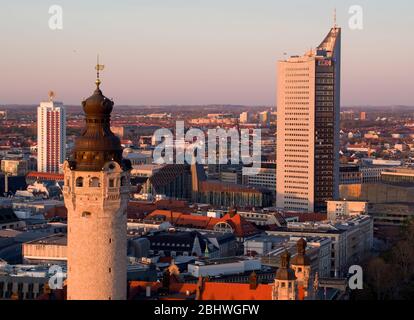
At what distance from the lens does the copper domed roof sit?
36781mm

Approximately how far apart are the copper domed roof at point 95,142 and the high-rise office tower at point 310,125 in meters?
96.6

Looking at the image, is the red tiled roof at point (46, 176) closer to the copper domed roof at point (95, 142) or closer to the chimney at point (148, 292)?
the chimney at point (148, 292)

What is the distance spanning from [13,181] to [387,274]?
82.6m

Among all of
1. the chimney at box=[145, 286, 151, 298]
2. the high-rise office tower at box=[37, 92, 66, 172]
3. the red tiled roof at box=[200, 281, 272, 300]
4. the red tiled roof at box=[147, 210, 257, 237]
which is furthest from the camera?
the high-rise office tower at box=[37, 92, 66, 172]

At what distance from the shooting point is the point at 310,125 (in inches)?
5285

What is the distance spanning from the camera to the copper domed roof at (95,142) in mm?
36781

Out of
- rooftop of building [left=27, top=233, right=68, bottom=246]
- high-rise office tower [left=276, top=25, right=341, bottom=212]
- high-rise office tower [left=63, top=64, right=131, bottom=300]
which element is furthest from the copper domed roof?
high-rise office tower [left=276, top=25, right=341, bottom=212]

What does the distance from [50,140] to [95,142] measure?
154 metres

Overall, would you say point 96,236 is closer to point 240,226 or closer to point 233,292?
point 233,292

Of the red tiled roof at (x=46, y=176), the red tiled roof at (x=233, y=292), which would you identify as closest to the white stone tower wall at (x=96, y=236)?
the red tiled roof at (x=233, y=292)

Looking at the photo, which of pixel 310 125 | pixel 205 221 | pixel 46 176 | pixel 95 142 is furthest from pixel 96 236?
pixel 46 176

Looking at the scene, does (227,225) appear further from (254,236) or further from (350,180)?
(350,180)

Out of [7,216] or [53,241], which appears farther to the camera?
[7,216]

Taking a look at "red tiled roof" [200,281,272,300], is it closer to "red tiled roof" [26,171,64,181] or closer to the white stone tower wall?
the white stone tower wall
